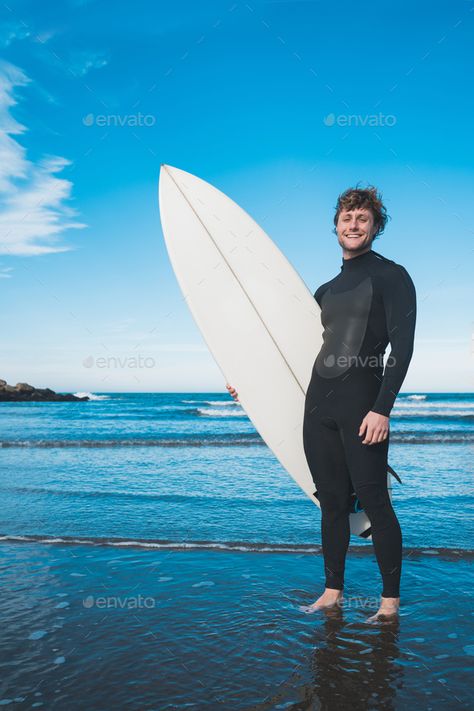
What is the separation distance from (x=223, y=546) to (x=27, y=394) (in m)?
35.5

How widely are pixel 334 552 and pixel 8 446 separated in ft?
35.2

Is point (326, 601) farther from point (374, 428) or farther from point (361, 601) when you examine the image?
point (374, 428)

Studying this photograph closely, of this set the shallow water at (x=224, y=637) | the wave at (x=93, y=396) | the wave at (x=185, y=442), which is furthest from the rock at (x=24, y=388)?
the shallow water at (x=224, y=637)

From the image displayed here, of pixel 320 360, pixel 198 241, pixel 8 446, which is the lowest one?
pixel 8 446

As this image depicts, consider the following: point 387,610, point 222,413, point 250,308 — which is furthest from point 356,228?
point 222,413

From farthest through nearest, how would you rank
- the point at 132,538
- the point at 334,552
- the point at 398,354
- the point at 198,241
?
the point at 132,538, the point at 198,241, the point at 334,552, the point at 398,354

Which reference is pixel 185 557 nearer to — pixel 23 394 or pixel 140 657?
pixel 140 657

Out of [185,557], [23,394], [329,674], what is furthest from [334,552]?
[23,394]

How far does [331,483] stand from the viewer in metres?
2.55

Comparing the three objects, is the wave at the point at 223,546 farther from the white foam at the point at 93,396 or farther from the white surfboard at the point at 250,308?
the white foam at the point at 93,396

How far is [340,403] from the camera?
8.14 feet

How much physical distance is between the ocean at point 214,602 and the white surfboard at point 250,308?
700 mm

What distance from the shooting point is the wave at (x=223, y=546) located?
3656 mm

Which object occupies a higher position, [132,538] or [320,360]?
[320,360]
